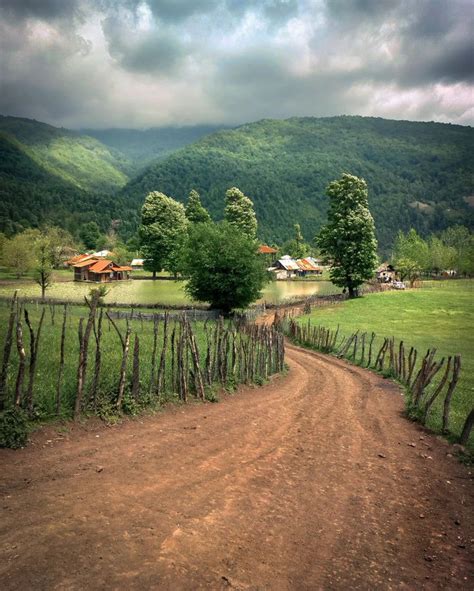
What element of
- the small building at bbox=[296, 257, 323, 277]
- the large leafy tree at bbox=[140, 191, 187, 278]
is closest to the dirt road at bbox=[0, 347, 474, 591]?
the large leafy tree at bbox=[140, 191, 187, 278]

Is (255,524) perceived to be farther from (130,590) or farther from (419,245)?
(419,245)

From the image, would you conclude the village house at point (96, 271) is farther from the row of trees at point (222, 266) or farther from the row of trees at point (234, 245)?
the row of trees at point (222, 266)

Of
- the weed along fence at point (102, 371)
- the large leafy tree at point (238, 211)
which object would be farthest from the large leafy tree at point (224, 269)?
the large leafy tree at point (238, 211)

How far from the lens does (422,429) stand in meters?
12.6

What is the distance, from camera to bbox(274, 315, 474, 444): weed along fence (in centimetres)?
1220

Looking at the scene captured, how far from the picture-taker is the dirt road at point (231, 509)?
5.59m

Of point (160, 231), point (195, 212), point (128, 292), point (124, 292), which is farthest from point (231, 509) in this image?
point (195, 212)

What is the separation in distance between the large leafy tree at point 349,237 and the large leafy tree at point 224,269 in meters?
17.8

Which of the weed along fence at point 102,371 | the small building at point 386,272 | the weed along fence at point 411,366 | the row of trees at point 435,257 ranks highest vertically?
the row of trees at point 435,257

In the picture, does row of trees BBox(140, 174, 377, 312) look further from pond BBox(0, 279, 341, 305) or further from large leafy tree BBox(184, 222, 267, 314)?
pond BBox(0, 279, 341, 305)

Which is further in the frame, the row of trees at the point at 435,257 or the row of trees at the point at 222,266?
the row of trees at the point at 435,257

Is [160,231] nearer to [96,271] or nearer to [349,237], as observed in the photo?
[96,271]

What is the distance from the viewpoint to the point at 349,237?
51281 millimetres

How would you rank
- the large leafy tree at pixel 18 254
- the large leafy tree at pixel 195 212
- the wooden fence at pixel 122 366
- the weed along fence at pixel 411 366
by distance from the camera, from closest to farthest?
the wooden fence at pixel 122 366 → the weed along fence at pixel 411 366 → the large leafy tree at pixel 18 254 → the large leafy tree at pixel 195 212
